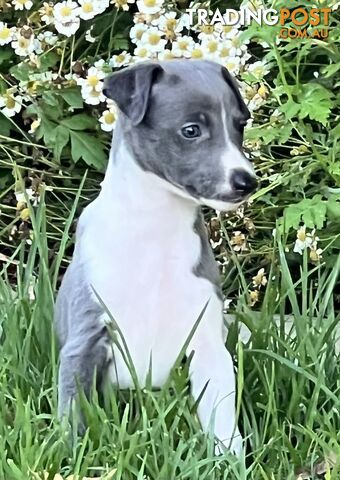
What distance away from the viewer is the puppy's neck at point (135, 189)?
6.80 ft

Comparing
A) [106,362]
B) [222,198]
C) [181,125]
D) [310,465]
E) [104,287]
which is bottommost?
[310,465]

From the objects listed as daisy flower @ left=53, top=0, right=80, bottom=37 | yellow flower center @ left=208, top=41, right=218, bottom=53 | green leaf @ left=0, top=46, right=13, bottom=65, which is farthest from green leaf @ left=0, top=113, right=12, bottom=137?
yellow flower center @ left=208, top=41, right=218, bottom=53

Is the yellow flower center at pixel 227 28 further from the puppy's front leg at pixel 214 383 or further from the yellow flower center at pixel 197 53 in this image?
A: the puppy's front leg at pixel 214 383

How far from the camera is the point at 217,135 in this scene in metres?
2.00

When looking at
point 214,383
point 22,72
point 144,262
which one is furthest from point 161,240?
point 22,72

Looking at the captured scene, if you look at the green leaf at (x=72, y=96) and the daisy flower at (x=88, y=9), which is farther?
the green leaf at (x=72, y=96)

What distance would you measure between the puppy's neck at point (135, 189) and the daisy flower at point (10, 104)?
1146 millimetres

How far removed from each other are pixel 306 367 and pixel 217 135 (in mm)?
632

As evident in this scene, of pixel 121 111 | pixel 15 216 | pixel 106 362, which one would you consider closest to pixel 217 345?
pixel 106 362

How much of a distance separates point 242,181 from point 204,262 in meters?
0.31

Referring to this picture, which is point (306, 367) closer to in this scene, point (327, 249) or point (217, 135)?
point (217, 135)

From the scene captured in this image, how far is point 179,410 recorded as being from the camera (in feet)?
7.14

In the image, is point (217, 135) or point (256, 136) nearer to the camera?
point (217, 135)

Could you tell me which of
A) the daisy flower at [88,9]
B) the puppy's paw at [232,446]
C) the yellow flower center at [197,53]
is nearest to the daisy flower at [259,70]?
the yellow flower center at [197,53]
